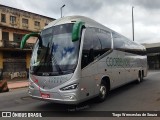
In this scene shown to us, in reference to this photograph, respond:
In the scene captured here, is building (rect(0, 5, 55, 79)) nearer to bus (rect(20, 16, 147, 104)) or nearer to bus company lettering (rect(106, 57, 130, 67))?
bus company lettering (rect(106, 57, 130, 67))

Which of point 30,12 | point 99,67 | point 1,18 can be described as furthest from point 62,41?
point 30,12

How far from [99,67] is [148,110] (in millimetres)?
2515

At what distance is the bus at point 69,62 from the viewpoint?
793 centimetres

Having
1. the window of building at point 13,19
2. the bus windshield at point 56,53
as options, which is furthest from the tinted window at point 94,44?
the window of building at point 13,19

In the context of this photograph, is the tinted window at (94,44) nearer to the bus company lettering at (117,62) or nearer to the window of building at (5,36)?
the bus company lettering at (117,62)

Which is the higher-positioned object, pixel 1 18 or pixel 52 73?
pixel 1 18

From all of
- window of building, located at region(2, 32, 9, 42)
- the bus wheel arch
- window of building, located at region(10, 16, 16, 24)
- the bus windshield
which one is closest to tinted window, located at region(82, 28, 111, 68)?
the bus windshield

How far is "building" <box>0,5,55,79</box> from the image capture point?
33550 mm

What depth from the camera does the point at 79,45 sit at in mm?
8281

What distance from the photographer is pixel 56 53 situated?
8.35m

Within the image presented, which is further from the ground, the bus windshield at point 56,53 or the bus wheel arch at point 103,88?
the bus windshield at point 56,53

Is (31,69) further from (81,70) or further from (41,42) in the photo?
(81,70)

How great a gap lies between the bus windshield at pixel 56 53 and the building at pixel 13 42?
80.9ft

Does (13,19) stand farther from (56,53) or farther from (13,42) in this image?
(56,53)
